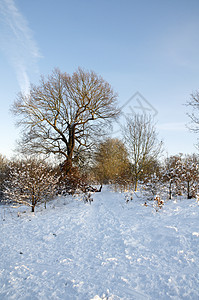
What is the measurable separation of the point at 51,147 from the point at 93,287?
13393 millimetres

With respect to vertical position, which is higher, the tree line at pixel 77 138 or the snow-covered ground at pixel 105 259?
the tree line at pixel 77 138

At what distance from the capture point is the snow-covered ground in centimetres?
262

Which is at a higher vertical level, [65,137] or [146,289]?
[65,137]

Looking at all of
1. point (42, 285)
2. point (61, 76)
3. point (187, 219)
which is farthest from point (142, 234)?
point (61, 76)

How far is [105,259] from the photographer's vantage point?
3.56 metres

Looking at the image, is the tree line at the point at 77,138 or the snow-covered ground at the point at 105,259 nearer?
the snow-covered ground at the point at 105,259

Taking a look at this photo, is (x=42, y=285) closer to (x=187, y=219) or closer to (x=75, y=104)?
(x=187, y=219)

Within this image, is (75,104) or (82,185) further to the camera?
(75,104)

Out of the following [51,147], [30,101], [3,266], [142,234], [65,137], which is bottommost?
[3,266]

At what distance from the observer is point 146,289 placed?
2615 millimetres

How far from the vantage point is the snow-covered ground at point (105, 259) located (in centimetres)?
262

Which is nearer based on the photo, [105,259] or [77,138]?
[105,259]

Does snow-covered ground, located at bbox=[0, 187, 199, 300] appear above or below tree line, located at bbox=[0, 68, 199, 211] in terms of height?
below

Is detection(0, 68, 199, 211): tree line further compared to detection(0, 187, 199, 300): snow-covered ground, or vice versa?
detection(0, 68, 199, 211): tree line
